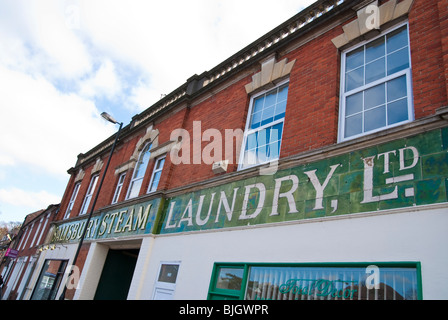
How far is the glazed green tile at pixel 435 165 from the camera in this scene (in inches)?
160

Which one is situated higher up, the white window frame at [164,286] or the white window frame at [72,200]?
the white window frame at [72,200]

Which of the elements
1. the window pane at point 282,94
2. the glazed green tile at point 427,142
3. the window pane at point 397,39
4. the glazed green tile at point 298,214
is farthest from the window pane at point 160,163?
the glazed green tile at point 427,142

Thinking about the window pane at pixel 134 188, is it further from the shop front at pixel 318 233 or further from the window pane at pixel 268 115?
the window pane at pixel 268 115

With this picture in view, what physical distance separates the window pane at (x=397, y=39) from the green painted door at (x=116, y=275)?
11180 mm

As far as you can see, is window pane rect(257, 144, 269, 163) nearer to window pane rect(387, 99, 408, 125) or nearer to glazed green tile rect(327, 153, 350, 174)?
glazed green tile rect(327, 153, 350, 174)

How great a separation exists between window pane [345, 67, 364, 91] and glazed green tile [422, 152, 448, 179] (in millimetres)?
2332

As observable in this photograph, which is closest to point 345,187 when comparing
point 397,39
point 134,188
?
point 397,39

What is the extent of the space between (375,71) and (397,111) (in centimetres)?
114

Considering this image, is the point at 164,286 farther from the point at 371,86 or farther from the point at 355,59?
Result: the point at 355,59

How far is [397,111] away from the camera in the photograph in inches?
203

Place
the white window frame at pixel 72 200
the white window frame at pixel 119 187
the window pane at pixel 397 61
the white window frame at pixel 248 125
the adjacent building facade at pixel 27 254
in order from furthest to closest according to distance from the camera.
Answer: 1. the white window frame at pixel 72 200
2. the adjacent building facade at pixel 27 254
3. the white window frame at pixel 119 187
4. the white window frame at pixel 248 125
5. the window pane at pixel 397 61

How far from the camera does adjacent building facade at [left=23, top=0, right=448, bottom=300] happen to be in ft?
13.9

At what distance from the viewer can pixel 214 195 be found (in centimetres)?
748

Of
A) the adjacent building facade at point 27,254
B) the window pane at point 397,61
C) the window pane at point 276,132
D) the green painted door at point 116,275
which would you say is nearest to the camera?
the window pane at point 397,61
